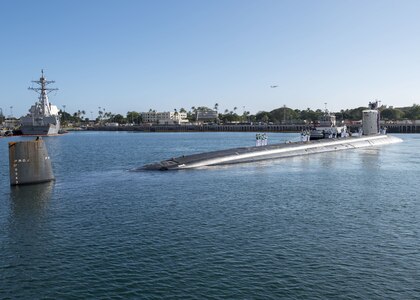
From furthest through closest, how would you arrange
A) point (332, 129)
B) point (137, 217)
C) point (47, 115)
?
1. point (47, 115)
2. point (332, 129)
3. point (137, 217)

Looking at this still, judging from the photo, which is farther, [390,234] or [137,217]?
[137,217]

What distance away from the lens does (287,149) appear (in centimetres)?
6119

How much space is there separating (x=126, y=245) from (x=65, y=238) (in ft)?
11.0

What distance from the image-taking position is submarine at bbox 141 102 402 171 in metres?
47.9

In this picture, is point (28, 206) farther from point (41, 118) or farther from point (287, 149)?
point (41, 118)

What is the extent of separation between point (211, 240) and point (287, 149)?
43.1 m

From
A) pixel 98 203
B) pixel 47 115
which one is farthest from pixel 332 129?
pixel 47 115

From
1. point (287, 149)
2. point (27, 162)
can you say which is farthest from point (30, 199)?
point (287, 149)

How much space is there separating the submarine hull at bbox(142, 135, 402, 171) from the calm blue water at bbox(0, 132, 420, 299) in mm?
10422

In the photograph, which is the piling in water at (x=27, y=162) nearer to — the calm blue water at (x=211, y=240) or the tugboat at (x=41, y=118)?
the calm blue water at (x=211, y=240)

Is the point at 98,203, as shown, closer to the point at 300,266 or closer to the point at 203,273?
the point at 203,273

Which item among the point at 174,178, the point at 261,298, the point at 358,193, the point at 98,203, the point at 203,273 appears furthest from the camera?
the point at 174,178

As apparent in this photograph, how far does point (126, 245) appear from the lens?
19.2m

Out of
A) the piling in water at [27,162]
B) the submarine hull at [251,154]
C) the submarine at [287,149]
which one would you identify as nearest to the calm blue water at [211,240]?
the piling in water at [27,162]
